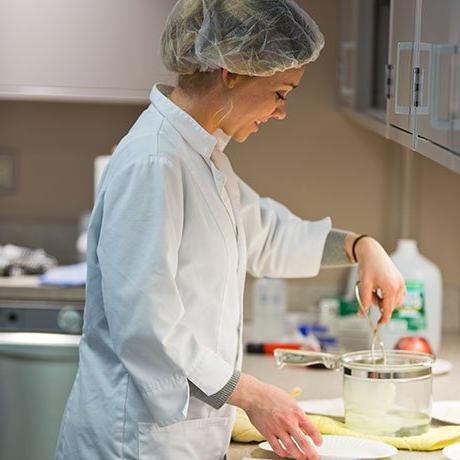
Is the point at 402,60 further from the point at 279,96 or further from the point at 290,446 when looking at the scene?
the point at 290,446

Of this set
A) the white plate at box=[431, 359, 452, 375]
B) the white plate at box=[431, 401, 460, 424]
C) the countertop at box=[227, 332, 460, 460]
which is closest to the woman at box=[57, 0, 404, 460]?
the white plate at box=[431, 401, 460, 424]

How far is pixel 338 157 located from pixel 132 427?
163cm

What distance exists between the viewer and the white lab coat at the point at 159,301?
1773mm

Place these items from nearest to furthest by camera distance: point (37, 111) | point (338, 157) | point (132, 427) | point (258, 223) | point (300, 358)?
point (132, 427), point (300, 358), point (258, 223), point (338, 157), point (37, 111)

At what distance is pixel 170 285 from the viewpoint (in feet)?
5.80

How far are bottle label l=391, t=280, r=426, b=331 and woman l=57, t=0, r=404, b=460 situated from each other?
0.85 m

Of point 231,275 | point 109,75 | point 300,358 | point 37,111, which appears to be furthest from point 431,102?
point 37,111

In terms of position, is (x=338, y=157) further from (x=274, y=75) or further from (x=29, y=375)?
(x=274, y=75)

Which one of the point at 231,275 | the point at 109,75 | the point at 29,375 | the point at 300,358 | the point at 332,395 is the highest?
the point at 109,75

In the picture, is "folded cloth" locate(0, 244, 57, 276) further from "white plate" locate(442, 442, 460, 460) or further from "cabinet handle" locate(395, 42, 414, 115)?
"white plate" locate(442, 442, 460, 460)

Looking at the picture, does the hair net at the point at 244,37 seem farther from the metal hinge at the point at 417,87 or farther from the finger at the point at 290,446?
the finger at the point at 290,446

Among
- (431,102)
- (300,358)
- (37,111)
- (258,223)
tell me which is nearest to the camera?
(431,102)

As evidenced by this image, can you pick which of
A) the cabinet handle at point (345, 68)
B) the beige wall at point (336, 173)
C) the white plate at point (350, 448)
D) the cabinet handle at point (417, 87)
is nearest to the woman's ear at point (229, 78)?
the cabinet handle at point (417, 87)

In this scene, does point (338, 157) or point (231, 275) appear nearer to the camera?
point (231, 275)
